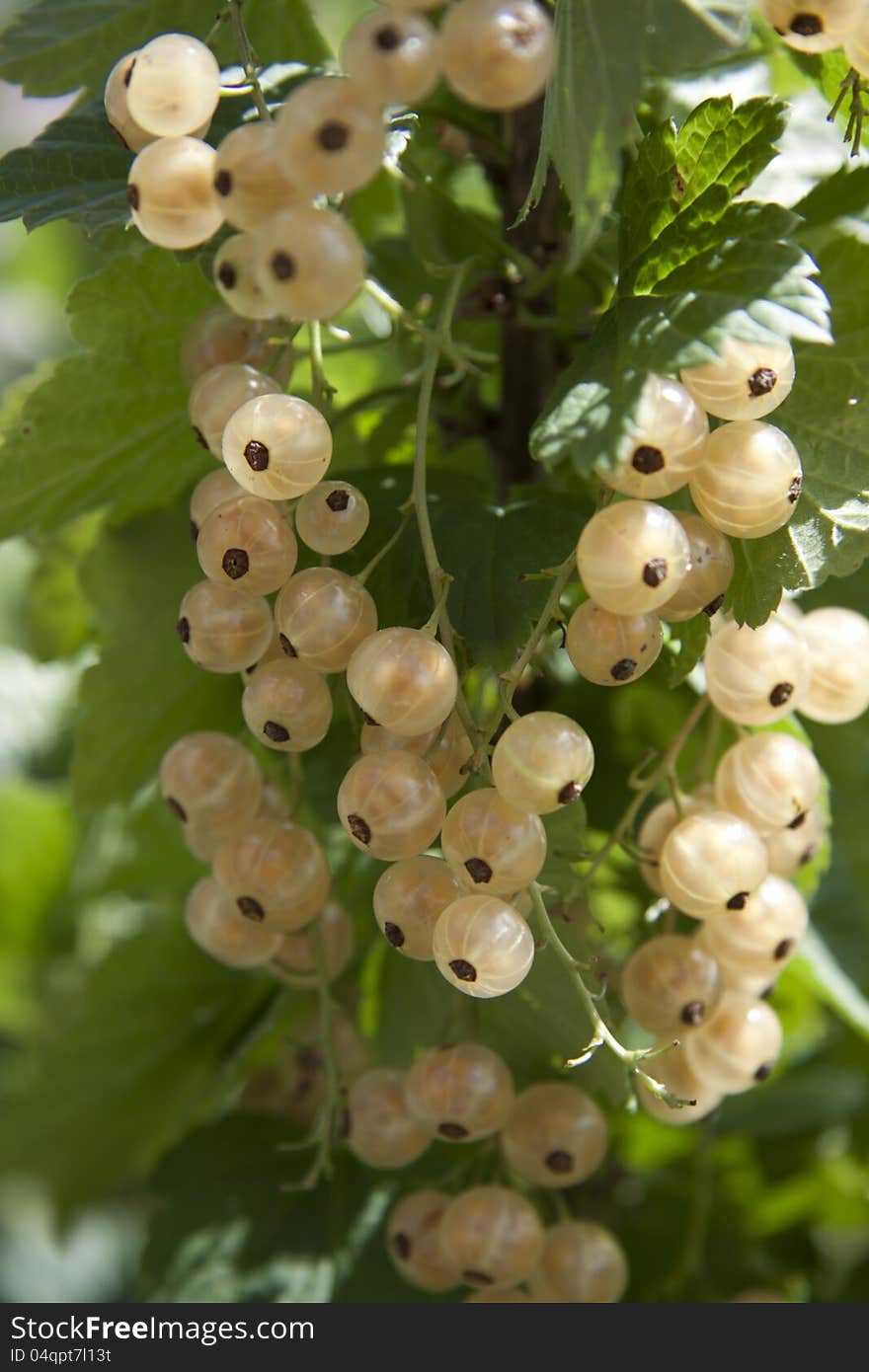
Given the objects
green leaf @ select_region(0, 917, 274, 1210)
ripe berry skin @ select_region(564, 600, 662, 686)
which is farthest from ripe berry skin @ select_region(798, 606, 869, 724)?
green leaf @ select_region(0, 917, 274, 1210)

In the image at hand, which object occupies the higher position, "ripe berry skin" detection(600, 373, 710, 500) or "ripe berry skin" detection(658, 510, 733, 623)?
"ripe berry skin" detection(600, 373, 710, 500)

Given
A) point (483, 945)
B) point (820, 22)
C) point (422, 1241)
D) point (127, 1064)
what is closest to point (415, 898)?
point (483, 945)

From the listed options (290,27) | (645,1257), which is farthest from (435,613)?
(645,1257)

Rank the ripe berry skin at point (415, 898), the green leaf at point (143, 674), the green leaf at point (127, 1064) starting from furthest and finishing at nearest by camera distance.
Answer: the green leaf at point (127, 1064), the green leaf at point (143, 674), the ripe berry skin at point (415, 898)

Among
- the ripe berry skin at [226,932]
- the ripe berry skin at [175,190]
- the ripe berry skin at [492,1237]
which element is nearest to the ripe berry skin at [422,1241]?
the ripe berry skin at [492,1237]

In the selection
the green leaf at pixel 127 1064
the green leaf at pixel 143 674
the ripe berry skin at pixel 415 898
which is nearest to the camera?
the ripe berry skin at pixel 415 898

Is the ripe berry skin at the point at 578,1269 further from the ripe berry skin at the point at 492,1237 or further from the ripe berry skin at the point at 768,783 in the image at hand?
the ripe berry skin at the point at 768,783

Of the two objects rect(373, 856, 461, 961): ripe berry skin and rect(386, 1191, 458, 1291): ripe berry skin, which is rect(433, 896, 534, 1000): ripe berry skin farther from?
rect(386, 1191, 458, 1291): ripe berry skin
